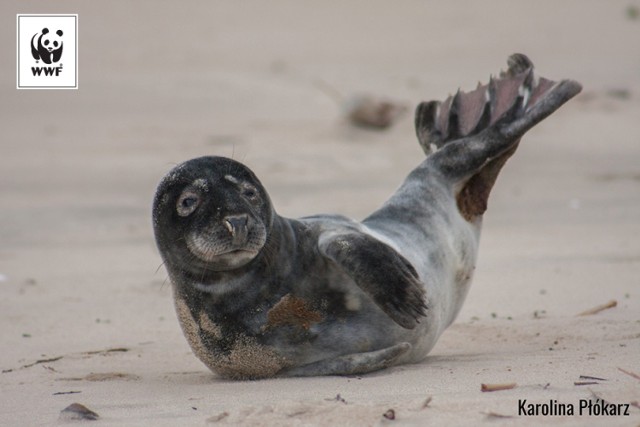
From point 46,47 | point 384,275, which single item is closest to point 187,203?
point 384,275

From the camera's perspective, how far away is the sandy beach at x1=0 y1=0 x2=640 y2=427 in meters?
4.15

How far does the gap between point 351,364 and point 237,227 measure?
662mm

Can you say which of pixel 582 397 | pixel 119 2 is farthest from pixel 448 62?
pixel 582 397

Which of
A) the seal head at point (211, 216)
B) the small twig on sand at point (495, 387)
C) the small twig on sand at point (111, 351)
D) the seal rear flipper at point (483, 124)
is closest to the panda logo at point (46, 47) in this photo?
the seal rear flipper at point (483, 124)

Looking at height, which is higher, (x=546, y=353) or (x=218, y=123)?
(x=218, y=123)

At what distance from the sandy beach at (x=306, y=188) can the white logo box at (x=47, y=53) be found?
10.3 inches

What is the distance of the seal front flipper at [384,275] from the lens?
14.3 ft

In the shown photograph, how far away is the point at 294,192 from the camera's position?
413 inches

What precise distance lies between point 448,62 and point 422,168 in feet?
37.3

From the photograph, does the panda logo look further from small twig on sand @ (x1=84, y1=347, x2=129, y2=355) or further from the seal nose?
the seal nose

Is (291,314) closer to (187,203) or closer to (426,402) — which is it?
Answer: (187,203)

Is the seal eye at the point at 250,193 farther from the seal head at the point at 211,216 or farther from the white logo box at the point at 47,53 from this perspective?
the white logo box at the point at 47,53

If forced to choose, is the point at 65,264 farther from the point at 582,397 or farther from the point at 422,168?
the point at 582,397

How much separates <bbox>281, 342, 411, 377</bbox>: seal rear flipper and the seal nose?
1.84 feet
